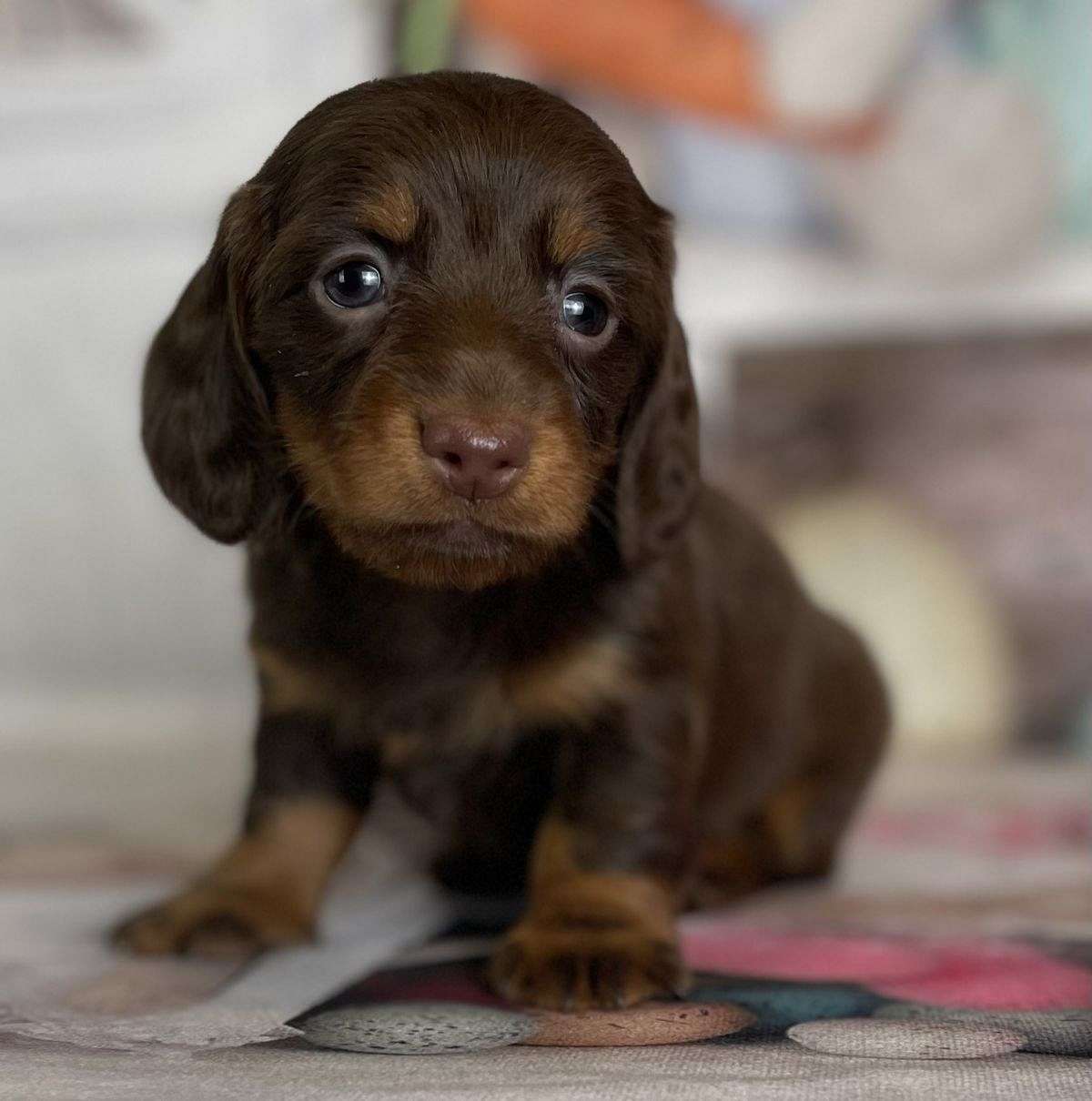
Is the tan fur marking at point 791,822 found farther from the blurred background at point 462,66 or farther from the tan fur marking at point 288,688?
the blurred background at point 462,66

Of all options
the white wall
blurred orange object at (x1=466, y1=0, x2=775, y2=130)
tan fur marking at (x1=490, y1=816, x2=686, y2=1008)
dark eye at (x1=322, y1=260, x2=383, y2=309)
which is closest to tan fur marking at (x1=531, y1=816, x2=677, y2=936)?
tan fur marking at (x1=490, y1=816, x2=686, y2=1008)

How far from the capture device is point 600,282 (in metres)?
2.07

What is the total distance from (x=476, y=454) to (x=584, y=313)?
41cm

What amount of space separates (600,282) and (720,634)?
796 millimetres

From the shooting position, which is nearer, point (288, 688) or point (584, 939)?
point (584, 939)

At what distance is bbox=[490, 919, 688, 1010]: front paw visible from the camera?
192 cm

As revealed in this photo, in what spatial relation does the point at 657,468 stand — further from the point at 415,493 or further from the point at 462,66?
the point at 462,66

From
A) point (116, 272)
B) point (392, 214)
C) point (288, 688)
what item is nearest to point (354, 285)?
point (392, 214)

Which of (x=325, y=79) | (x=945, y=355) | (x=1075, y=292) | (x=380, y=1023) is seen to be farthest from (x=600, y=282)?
(x=945, y=355)

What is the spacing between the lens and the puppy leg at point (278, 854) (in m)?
2.27

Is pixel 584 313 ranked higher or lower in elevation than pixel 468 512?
higher

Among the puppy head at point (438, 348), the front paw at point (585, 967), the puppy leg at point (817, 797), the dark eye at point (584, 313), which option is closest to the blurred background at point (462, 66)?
the puppy leg at point (817, 797)

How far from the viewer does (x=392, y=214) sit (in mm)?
1961

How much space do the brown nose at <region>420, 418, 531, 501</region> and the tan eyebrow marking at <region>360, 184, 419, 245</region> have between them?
32 cm
